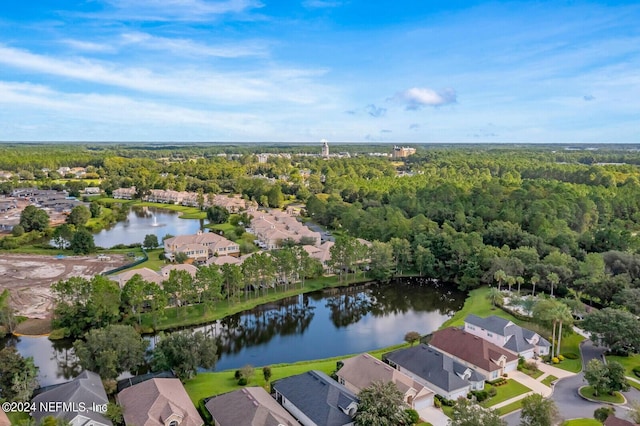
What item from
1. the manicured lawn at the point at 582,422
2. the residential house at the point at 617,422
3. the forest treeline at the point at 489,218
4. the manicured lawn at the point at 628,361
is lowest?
the manicured lawn at the point at 628,361

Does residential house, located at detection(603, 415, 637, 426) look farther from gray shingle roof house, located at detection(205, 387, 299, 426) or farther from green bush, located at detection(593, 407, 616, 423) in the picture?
gray shingle roof house, located at detection(205, 387, 299, 426)

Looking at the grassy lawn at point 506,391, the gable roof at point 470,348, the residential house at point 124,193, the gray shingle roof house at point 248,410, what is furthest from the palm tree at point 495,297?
the residential house at point 124,193

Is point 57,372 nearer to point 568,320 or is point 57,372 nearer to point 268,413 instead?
point 268,413

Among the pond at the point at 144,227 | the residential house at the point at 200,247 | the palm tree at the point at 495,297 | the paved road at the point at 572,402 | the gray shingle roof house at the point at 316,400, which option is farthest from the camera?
the pond at the point at 144,227

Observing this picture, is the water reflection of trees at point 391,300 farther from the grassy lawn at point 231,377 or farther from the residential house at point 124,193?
the residential house at point 124,193

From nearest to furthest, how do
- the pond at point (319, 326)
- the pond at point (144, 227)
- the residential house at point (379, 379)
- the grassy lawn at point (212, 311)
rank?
the residential house at point (379, 379), the pond at point (319, 326), the grassy lawn at point (212, 311), the pond at point (144, 227)

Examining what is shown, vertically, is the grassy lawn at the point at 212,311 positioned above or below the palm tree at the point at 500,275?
below

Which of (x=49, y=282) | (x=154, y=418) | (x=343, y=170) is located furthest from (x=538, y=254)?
(x=343, y=170)
